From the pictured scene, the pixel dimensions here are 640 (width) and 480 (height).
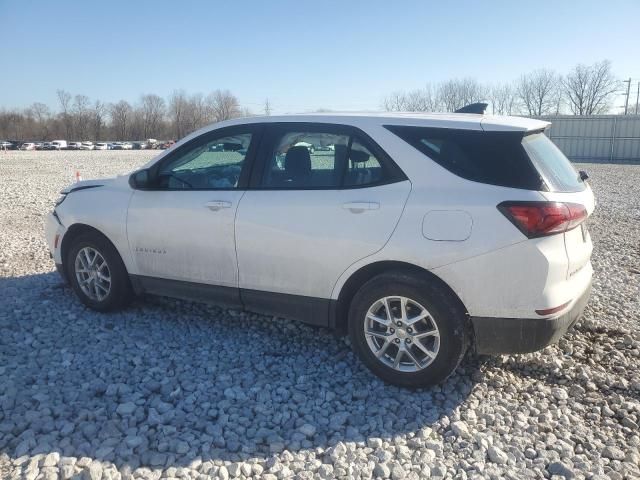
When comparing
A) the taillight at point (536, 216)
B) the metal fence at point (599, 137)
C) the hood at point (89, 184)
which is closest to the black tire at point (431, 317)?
the taillight at point (536, 216)

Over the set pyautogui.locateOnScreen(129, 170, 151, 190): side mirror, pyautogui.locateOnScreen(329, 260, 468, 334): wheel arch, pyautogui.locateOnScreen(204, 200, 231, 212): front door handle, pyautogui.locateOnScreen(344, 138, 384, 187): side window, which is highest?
pyautogui.locateOnScreen(344, 138, 384, 187): side window

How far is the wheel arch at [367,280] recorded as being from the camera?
3545mm

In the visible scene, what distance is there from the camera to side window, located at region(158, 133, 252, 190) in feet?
14.4

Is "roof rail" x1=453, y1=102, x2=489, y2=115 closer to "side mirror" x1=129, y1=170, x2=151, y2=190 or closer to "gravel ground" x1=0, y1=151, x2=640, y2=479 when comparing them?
"gravel ground" x1=0, y1=151, x2=640, y2=479

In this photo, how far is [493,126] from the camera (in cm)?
357

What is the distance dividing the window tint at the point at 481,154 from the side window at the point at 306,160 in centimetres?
55

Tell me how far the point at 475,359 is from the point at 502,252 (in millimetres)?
1247

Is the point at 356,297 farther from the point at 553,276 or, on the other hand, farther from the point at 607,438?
the point at 607,438

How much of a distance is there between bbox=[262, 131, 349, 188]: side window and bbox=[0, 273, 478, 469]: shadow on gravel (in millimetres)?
1380

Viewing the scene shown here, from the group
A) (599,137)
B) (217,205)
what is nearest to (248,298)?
(217,205)

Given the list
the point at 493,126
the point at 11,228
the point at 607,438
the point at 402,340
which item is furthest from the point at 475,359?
the point at 11,228

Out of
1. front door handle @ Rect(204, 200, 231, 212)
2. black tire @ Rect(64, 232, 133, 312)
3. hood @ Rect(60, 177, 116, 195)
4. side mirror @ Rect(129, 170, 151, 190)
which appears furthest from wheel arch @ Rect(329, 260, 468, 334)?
hood @ Rect(60, 177, 116, 195)

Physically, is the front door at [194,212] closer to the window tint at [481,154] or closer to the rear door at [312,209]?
the rear door at [312,209]

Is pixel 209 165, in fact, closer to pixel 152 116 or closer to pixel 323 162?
pixel 323 162
